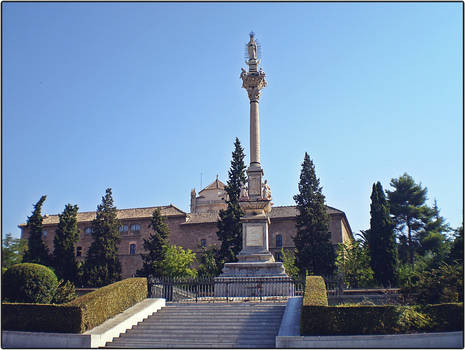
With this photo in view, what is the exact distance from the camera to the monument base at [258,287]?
21.1 metres

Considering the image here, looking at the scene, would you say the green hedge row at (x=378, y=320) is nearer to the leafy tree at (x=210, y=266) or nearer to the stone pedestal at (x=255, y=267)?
the stone pedestal at (x=255, y=267)

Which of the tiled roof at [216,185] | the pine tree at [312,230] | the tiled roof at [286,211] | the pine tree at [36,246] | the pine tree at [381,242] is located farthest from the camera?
the tiled roof at [216,185]

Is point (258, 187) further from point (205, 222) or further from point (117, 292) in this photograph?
point (205, 222)

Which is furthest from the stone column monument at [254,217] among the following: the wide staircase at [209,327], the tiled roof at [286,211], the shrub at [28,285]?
the tiled roof at [286,211]

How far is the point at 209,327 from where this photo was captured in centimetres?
1577

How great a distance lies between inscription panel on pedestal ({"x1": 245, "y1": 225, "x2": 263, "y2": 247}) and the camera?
A: 2688cm

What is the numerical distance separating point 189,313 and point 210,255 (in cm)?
1947

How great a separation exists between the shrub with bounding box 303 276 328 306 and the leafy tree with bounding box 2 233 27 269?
26.0m

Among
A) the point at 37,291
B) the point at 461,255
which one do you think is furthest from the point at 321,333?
the point at 461,255

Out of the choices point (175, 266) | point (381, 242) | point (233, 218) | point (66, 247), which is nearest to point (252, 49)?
point (233, 218)

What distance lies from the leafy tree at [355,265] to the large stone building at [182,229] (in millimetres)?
6801

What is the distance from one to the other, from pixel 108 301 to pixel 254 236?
1171 cm

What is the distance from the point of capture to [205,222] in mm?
46062

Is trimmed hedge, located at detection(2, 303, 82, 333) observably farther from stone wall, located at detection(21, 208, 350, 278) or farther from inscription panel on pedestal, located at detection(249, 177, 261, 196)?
stone wall, located at detection(21, 208, 350, 278)
